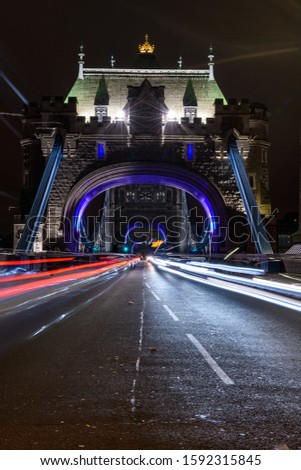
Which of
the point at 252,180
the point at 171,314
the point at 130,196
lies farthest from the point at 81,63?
the point at 130,196

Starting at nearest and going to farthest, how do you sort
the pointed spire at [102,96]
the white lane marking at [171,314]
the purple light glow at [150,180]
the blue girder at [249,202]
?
the white lane marking at [171,314]
the blue girder at [249,202]
the purple light glow at [150,180]
the pointed spire at [102,96]

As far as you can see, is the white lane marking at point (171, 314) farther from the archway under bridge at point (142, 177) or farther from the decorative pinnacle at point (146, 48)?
the decorative pinnacle at point (146, 48)

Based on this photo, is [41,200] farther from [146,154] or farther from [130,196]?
[130,196]

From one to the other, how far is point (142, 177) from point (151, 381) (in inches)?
1707

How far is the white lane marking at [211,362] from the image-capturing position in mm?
5758

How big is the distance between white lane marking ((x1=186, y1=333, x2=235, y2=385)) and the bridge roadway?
14mm

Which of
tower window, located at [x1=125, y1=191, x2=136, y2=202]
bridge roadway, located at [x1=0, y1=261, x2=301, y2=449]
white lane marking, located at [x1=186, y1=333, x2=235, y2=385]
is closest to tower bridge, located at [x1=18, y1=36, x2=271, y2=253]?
bridge roadway, located at [x1=0, y1=261, x2=301, y2=449]

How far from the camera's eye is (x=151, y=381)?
5.66 meters

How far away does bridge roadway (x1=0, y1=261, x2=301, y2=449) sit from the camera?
4039 millimetres

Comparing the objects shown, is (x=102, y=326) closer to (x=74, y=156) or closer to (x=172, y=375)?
(x=172, y=375)

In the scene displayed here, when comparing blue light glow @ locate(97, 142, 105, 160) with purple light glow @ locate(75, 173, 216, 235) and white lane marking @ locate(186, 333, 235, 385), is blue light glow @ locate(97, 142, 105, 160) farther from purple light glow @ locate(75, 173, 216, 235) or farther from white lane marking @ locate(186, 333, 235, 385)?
white lane marking @ locate(186, 333, 235, 385)

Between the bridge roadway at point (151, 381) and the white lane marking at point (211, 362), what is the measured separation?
0.01 meters

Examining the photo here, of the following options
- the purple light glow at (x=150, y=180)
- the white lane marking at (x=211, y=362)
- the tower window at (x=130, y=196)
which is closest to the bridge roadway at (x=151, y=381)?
the white lane marking at (x=211, y=362)

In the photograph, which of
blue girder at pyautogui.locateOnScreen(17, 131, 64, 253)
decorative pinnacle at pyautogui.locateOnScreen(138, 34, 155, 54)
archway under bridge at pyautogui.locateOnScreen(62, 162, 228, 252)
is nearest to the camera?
blue girder at pyautogui.locateOnScreen(17, 131, 64, 253)
